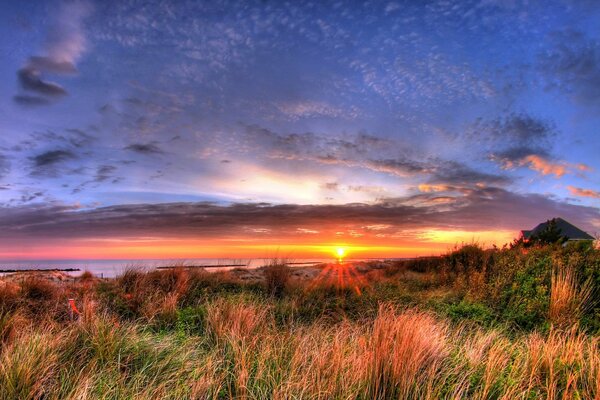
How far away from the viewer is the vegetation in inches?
155

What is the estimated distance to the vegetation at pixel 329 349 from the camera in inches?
155

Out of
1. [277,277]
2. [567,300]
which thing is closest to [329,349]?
[567,300]

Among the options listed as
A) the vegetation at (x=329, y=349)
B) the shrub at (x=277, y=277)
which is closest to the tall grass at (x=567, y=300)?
the vegetation at (x=329, y=349)

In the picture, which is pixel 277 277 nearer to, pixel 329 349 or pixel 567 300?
pixel 567 300

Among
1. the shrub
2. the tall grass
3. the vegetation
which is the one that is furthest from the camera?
the shrub

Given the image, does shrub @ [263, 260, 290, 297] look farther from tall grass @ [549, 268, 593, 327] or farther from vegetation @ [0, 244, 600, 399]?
tall grass @ [549, 268, 593, 327]

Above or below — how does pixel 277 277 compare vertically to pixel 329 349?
above

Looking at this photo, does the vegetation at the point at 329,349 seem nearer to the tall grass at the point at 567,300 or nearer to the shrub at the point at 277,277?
the tall grass at the point at 567,300

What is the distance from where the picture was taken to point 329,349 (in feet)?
15.5

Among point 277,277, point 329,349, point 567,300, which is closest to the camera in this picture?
point 329,349

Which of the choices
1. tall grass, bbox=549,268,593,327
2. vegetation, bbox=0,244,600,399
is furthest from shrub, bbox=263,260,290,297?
tall grass, bbox=549,268,593,327

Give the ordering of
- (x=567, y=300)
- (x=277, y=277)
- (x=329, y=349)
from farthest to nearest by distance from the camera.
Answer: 1. (x=277, y=277)
2. (x=567, y=300)
3. (x=329, y=349)

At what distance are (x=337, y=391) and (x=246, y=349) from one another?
1408 mm

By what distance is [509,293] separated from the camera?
29.5 feet
